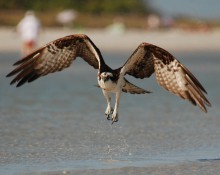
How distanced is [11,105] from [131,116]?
245 centimetres

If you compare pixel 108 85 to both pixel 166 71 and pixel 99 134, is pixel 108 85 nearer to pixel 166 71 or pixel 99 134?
pixel 166 71

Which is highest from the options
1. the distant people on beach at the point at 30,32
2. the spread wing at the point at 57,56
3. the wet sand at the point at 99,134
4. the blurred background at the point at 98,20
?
the blurred background at the point at 98,20

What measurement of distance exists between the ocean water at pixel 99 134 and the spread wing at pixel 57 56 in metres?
0.88

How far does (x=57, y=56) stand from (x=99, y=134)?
1.28 metres

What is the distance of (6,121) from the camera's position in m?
14.4

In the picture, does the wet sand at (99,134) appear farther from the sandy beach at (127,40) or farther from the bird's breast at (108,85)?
the sandy beach at (127,40)

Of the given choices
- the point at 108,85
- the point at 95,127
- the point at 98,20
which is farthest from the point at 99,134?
the point at 98,20

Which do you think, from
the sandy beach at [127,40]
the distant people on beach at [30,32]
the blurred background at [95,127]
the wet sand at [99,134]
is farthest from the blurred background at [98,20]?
the wet sand at [99,134]

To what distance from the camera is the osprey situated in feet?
38.3

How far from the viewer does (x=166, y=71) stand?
1191 centimetres

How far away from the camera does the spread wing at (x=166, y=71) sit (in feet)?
37.7

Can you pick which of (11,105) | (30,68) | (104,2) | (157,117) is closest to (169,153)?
(30,68)

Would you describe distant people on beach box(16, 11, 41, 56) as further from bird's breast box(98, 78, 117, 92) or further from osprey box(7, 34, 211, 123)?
bird's breast box(98, 78, 117, 92)

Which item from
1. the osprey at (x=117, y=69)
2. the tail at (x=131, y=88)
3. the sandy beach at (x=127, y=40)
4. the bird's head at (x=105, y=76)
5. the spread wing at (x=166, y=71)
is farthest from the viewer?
the sandy beach at (x=127, y=40)
